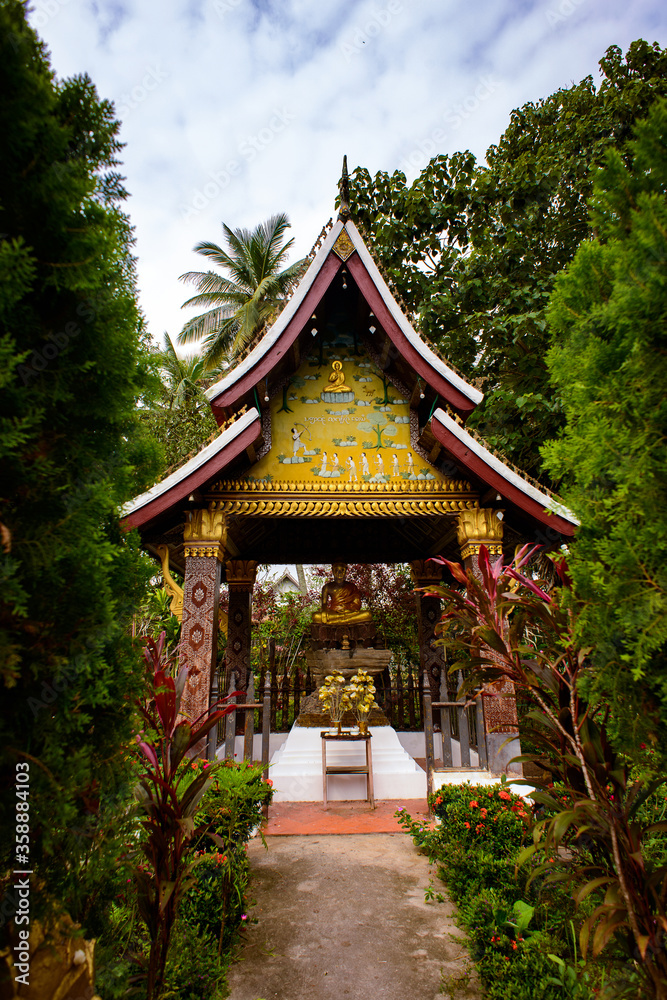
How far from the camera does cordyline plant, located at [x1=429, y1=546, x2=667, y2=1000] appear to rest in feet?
6.11

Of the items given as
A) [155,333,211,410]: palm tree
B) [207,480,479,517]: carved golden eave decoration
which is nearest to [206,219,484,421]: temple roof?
[207,480,479,517]: carved golden eave decoration

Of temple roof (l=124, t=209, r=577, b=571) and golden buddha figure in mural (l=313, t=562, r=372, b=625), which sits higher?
temple roof (l=124, t=209, r=577, b=571)

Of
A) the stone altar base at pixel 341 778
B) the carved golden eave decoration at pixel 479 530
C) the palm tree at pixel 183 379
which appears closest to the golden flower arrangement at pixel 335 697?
the stone altar base at pixel 341 778

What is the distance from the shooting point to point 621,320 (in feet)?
5.54

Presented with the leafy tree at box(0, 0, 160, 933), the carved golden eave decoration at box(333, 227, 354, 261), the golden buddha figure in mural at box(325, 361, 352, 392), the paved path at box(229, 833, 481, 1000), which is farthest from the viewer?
the golden buddha figure in mural at box(325, 361, 352, 392)

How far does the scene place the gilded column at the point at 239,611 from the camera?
9062 mm

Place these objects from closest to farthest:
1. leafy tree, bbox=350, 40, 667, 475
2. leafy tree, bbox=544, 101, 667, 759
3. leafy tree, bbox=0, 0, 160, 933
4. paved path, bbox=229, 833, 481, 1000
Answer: leafy tree, bbox=0, 0, 160, 933 → leafy tree, bbox=544, 101, 667, 759 → paved path, bbox=229, 833, 481, 1000 → leafy tree, bbox=350, 40, 667, 475

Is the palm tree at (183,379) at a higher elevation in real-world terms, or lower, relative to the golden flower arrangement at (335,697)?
higher

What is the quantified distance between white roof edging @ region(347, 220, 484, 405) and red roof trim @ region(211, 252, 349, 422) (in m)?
0.36

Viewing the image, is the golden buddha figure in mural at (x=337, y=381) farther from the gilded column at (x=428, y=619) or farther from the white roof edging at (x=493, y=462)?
the gilded column at (x=428, y=619)

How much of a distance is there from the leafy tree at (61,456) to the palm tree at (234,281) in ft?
65.9

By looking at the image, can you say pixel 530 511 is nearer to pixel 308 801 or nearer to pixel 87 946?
pixel 308 801

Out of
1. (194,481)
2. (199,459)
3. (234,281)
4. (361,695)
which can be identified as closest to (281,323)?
(199,459)

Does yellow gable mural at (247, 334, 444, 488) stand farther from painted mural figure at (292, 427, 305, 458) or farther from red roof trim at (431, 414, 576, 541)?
red roof trim at (431, 414, 576, 541)
